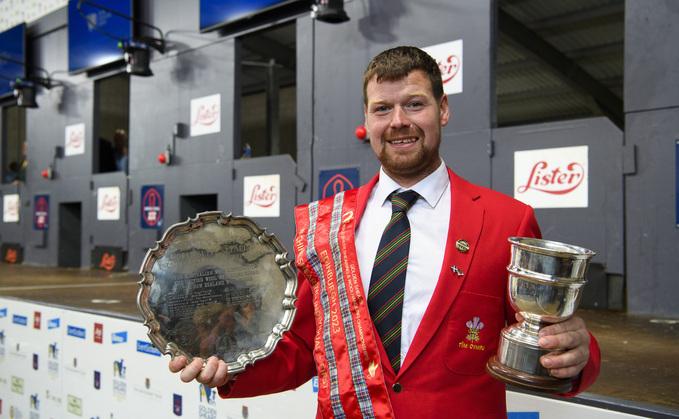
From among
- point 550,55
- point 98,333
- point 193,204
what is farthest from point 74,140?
point 550,55

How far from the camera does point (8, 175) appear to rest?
923 cm

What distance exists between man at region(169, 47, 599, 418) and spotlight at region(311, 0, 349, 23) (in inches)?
120

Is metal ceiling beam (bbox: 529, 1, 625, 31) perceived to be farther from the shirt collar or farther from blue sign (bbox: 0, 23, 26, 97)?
the shirt collar

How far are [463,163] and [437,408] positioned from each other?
3.09m

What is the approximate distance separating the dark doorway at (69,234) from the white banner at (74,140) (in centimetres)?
82

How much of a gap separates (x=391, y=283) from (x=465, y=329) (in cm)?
19

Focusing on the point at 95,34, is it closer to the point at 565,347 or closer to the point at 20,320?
the point at 20,320

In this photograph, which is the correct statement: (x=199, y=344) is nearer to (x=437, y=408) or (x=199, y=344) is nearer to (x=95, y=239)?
(x=437, y=408)

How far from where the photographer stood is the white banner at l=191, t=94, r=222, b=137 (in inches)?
226

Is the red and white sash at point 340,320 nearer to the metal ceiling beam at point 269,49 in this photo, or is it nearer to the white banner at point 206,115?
the white banner at point 206,115

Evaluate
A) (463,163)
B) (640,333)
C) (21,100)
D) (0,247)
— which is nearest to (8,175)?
(0,247)

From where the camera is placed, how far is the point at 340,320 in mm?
1236

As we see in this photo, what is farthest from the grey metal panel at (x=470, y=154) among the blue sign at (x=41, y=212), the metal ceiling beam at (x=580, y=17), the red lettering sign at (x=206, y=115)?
the blue sign at (x=41, y=212)

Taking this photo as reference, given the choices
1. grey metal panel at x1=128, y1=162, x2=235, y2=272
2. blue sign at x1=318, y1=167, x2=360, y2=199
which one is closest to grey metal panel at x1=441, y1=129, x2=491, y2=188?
blue sign at x1=318, y1=167, x2=360, y2=199
